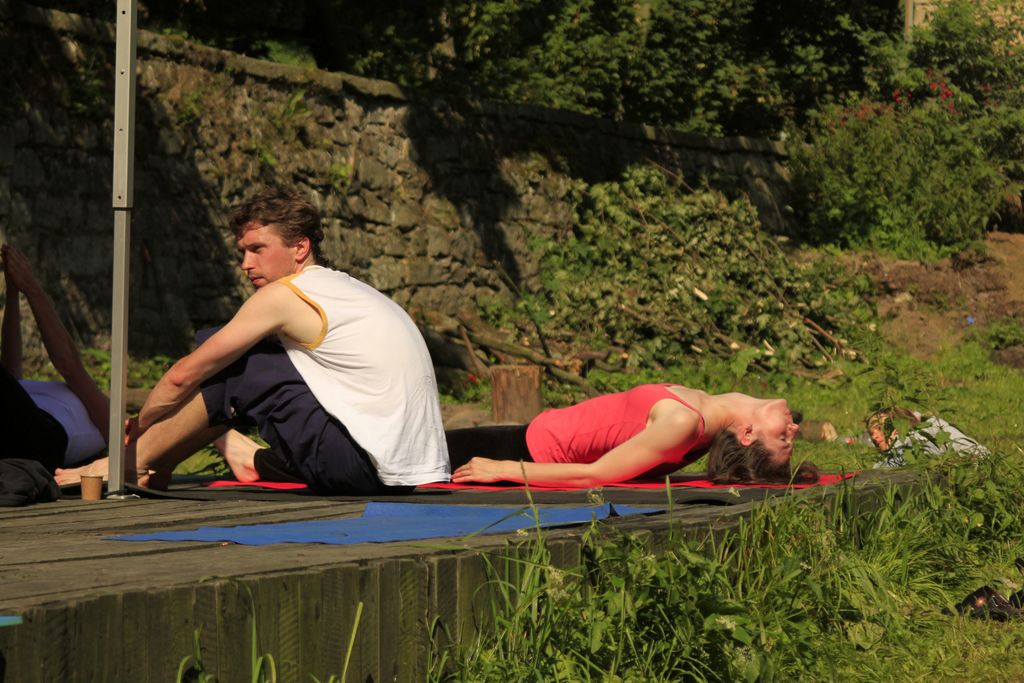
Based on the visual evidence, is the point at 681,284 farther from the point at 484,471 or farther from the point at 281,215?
the point at 281,215

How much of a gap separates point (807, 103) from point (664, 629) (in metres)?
17.4

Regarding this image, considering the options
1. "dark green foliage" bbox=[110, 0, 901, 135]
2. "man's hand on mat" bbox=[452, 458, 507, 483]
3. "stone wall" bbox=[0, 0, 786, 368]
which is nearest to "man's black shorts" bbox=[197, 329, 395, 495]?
"man's hand on mat" bbox=[452, 458, 507, 483]

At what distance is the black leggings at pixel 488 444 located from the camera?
6.18 m

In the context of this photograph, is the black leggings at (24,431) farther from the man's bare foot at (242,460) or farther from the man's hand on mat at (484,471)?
→ the man's hand on mat at (484,471)

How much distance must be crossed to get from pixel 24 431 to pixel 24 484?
69 cm

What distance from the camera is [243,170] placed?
1153 centimetres

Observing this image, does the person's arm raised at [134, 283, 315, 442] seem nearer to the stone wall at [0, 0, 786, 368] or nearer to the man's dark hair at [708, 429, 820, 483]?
the man's dark hair at [708, 429, 820, 483]

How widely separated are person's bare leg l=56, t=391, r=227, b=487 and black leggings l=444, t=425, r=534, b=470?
135 cm

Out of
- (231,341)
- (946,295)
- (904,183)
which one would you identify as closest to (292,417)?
(231,341)

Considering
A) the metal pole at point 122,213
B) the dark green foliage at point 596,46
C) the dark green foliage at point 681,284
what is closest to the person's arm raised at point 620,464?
the metal pole at point 122,213

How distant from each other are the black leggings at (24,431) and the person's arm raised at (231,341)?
371 millimetres

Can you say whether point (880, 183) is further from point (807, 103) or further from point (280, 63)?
point (280, 63)

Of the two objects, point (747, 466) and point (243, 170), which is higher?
point (243, 170)

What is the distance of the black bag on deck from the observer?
432 centimetres
